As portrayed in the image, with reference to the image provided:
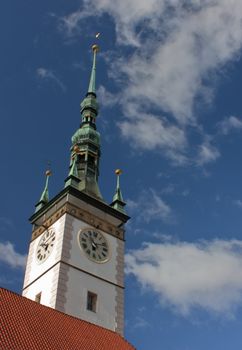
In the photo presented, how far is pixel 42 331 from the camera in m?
22.6

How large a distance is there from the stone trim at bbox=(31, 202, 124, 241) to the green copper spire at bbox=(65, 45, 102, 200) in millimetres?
1872

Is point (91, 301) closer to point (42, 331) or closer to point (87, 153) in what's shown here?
point (42, 331)

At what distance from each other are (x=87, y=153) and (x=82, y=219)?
6974 millimetres

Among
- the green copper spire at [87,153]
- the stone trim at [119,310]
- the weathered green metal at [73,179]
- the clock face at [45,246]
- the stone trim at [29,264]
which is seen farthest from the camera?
the green copper spire at [87,153]

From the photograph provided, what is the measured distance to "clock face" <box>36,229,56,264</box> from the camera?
3259 cm

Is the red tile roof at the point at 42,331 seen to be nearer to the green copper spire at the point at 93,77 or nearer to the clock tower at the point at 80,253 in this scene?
the clock tower at the point at 80,253

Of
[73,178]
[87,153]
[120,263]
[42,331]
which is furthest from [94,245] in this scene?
[42,331]

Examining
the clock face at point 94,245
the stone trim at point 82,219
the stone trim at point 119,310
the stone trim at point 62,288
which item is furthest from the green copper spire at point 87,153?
the stone trim at point 119,310

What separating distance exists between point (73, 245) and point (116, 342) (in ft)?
25.0

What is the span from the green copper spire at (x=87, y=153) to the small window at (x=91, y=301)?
7.25 meters

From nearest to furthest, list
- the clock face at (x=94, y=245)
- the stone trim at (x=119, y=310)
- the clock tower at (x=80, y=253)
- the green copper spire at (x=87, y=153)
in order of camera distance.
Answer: the clock tower at (x=80, y=253) → the stone trim at (x=119, y=310) → the clock face at (x=94, y=245) → the green copper spire at (x=87, y=153)

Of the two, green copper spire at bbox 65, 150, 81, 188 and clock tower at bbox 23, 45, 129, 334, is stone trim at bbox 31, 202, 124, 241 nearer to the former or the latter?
clock tower at bbox 23, 45, 129, 334

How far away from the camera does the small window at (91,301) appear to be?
1214 inches

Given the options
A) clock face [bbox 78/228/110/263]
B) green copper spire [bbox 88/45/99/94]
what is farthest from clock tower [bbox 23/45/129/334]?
green copper spire [bbox 88/45/99/94]
